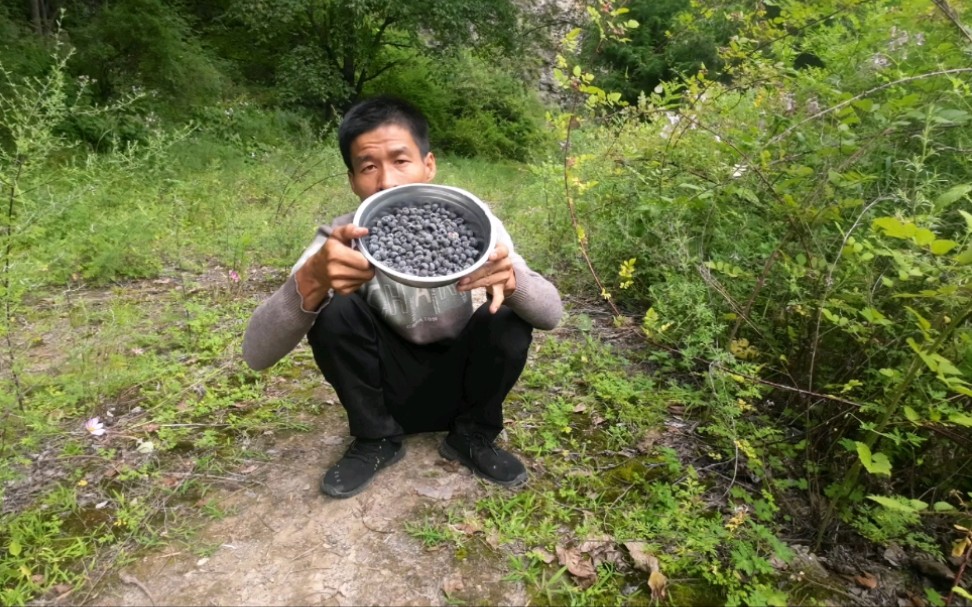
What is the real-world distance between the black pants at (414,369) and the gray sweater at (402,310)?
0.06 meters

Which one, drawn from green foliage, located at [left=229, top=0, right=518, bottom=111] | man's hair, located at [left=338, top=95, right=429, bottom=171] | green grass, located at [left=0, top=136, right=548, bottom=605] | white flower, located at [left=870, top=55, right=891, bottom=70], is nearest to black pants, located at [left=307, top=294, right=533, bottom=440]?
green grass, located at [left=0, top=136, right=548, bottom=605]

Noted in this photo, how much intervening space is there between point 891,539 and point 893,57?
6.25 feet

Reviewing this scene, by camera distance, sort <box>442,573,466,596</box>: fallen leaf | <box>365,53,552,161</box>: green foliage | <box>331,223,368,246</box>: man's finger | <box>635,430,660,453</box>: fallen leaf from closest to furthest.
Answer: <box>331,223,368,246</box>: man's finger < <box>442,573,466,596</box>: fallen leaf < <box>635,430,660,453</box>: fallen leaf < <box>365,53,552,161</box>: green foliage

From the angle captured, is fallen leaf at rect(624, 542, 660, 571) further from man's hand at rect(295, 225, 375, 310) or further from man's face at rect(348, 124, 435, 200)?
man's face at rect(348, 124, 435, 200)

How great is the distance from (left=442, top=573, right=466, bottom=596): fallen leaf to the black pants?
1.75ft

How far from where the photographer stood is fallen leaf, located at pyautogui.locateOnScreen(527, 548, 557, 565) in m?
1.62

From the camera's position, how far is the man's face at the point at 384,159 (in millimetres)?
1731

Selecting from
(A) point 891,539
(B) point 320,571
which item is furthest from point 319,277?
(A) point 891,539

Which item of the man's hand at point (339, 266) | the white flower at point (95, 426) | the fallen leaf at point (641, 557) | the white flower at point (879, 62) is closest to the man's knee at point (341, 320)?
the man's hand at point (339, 266)

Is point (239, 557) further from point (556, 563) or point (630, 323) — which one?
point (630, 323)

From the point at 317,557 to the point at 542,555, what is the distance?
A: 0.70m

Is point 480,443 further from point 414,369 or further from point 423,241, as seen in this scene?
point 423,241

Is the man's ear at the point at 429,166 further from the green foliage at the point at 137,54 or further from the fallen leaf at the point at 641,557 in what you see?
the green foliage at the point at 137,54

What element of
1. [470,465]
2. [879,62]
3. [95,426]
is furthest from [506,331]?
[879,62]
